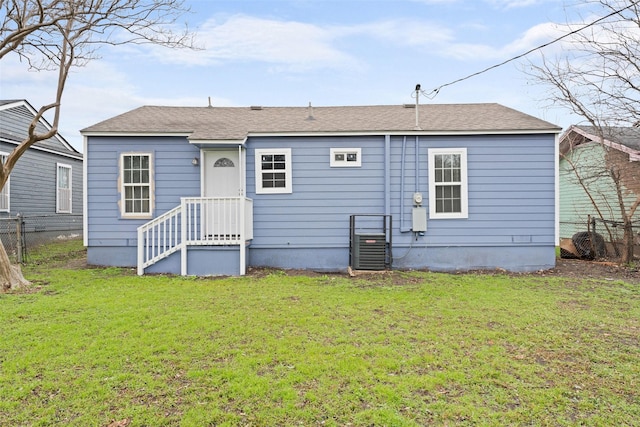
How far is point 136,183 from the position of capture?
871 centimetres

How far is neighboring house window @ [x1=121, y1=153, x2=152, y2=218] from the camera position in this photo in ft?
28.6

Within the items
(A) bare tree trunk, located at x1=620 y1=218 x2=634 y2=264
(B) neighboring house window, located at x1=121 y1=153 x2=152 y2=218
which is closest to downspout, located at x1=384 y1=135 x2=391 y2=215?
(B) neighboring house window, located at x1=121 y1=153 x2=152 y2=218

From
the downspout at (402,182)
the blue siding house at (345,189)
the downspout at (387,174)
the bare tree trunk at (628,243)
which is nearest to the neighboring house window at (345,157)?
the blue siding house at (345,189)

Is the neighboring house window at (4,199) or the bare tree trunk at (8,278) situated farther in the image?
the neighboring house window at (4,199)

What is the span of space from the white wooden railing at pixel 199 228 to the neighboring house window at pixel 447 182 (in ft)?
13.7

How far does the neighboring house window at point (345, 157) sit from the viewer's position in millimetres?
8789

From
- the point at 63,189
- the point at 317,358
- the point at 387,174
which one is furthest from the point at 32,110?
the point at 317,358

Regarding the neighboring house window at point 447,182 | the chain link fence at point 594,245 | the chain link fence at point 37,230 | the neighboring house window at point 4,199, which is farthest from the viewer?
the neighboring house window at point 4,199

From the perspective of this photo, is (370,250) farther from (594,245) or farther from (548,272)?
(594,245)

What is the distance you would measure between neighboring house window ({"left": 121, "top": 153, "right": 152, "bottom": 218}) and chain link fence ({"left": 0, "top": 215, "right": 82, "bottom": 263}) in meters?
3.44

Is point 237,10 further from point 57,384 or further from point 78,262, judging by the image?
point 57,384

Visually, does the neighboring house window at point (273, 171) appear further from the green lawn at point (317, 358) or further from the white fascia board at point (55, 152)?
the white fascia board at point (55, 152)

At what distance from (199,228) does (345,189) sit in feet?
11.2

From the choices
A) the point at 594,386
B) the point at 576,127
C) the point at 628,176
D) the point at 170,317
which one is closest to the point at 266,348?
the point at 170,317
